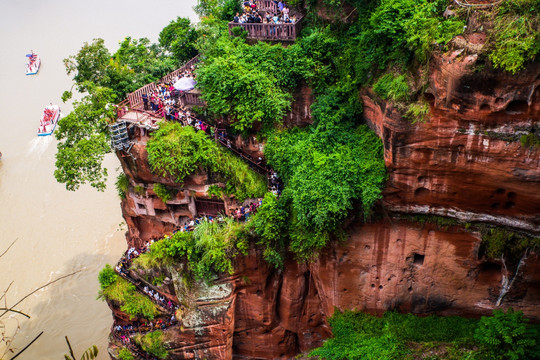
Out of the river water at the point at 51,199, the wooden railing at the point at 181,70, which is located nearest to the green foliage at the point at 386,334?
the river water at the point at 51,199

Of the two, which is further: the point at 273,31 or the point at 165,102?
the point at 165,102

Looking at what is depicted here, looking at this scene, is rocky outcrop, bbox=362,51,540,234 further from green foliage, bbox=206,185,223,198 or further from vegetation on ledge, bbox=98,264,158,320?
vegetation on ledge, bbox=98,264,158,320

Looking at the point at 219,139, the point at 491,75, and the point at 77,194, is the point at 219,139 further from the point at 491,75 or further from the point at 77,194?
the point at 77,194

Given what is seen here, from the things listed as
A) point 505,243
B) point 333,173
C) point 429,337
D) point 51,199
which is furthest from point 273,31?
point 51,199

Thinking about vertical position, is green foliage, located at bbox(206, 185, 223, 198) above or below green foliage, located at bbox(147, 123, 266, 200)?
below

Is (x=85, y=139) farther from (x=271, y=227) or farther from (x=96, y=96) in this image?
(x=271, y=227)

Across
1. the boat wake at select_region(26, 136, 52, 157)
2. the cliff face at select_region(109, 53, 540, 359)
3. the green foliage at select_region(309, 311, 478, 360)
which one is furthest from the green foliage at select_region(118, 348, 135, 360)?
the boat wake at select_region(26, 136, 52, 157)

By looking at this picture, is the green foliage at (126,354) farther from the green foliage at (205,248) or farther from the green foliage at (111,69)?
the green foliage at (111,69)
